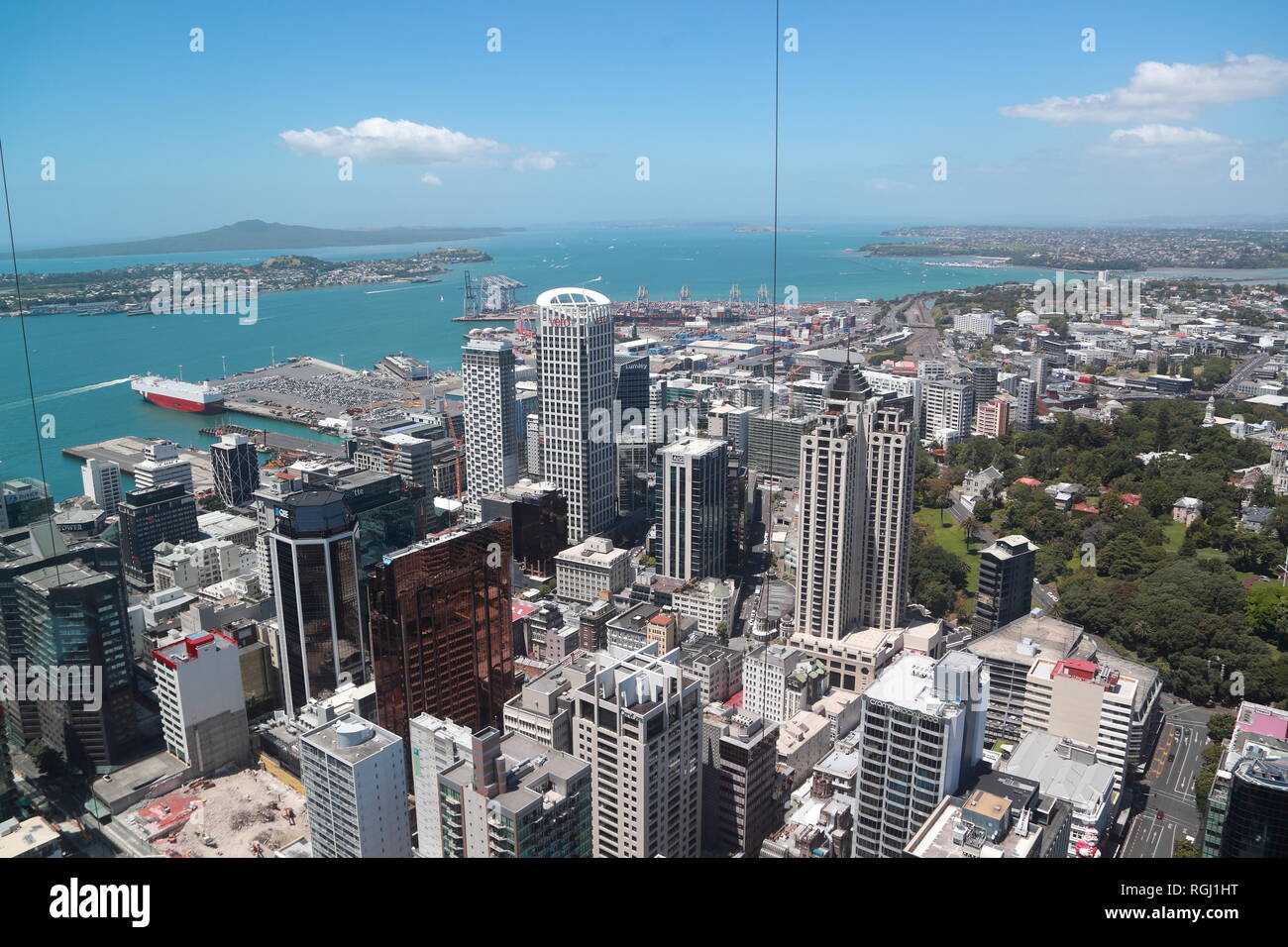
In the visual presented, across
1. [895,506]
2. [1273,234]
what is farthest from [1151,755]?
[1273,234]

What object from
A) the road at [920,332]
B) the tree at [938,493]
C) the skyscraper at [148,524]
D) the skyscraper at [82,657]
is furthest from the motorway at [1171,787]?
the road at [920,332]

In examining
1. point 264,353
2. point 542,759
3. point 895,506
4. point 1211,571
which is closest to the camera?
point 542,759

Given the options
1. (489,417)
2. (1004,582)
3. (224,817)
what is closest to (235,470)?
(489,417)

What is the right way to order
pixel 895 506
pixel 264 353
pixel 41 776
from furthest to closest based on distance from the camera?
1. pixel 264 353
2. pixel 895 506
3. pixel 41 776

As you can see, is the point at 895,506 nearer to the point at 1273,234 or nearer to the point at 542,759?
the point at 542,759

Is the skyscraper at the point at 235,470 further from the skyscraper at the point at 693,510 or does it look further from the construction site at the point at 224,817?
the construction site at the point at 224,817

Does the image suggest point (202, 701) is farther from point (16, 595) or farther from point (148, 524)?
point (148, 524)
